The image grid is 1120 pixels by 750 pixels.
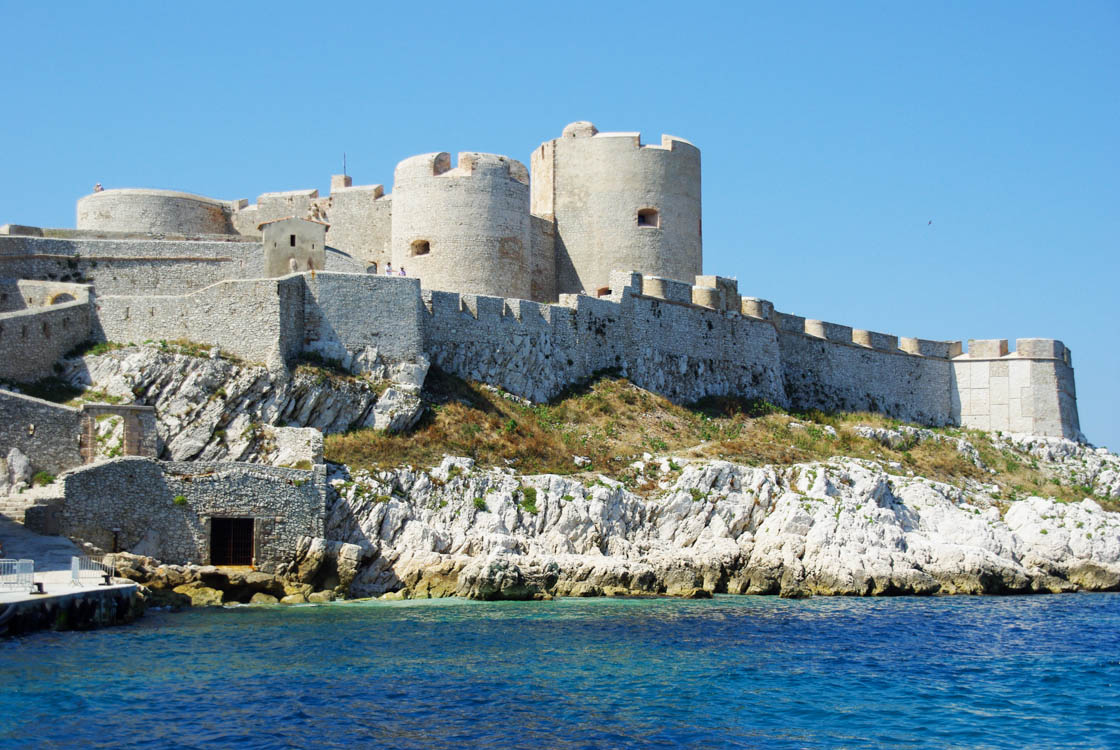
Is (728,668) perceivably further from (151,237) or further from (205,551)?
(151,237)

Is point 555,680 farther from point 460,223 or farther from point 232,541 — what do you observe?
point 460,223

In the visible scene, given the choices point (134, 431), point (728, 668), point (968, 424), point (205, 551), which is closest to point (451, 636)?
point (728, 668)

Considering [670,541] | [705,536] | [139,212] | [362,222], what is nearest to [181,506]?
[670,541]

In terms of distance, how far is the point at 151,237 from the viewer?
109 ft

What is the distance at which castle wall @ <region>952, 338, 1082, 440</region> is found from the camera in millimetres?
41406

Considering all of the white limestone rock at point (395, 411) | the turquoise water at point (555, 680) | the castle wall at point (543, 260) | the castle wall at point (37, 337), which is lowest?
the turquoise water at point (555, 680)

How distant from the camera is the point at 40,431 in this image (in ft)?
79.7

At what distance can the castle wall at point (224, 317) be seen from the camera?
27.5 metres

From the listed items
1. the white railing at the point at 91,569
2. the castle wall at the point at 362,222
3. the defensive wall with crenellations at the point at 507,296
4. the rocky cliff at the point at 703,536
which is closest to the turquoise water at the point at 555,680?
the white railing at the point at 91,569

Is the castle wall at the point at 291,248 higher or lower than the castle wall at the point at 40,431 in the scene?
higher

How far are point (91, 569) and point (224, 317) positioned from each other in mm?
7546

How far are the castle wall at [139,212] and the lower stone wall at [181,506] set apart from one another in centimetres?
1286

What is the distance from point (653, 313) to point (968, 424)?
13.7 metres

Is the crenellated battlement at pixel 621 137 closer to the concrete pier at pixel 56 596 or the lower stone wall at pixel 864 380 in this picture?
the lower stone wall at pixel 864 380
